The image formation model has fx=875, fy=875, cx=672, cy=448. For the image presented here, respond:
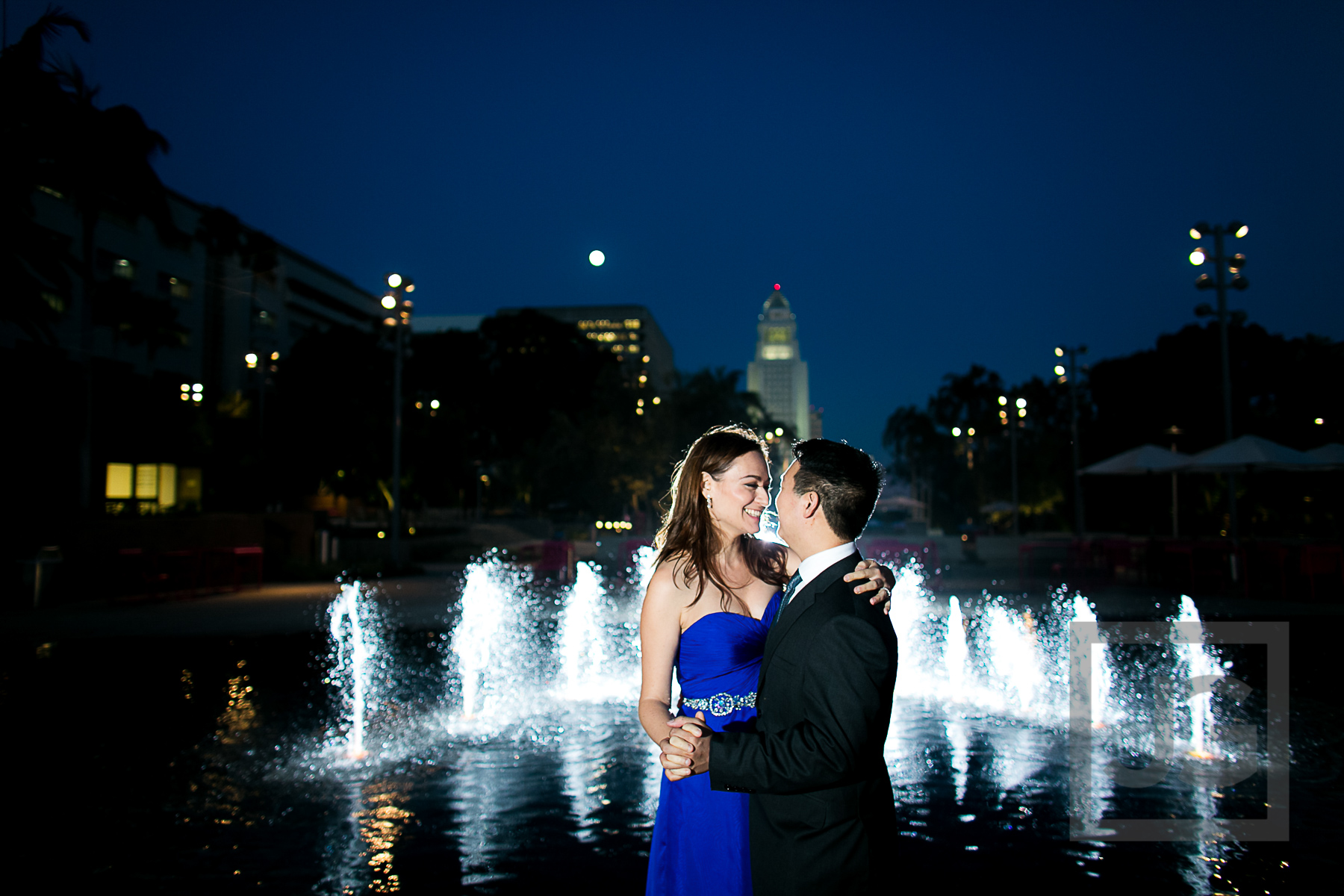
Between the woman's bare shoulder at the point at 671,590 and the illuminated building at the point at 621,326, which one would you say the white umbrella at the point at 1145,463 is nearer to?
the woman's bare shoulder at the point at 671,590

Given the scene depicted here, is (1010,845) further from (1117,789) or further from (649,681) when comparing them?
(649,681)

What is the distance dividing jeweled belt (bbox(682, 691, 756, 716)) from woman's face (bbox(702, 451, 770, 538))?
50 centimetres

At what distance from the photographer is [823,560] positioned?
7.40ft

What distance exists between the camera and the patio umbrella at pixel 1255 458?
17984mm

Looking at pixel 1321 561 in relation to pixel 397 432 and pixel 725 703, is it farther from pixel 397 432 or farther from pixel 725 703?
pixel 397 432

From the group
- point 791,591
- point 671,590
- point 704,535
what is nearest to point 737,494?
point 704,535

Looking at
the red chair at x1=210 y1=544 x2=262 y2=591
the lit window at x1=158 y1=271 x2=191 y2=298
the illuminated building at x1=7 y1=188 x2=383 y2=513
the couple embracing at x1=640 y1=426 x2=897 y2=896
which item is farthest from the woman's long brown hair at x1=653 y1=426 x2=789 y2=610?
the lit window at x1=158 y1=271 x2=191 y2=298

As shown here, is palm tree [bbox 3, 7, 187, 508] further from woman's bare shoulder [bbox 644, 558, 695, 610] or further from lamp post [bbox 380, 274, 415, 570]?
woman's bare shoulder [bbox 644, 558, 695, 610]

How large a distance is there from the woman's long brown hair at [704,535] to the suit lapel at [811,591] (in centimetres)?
48

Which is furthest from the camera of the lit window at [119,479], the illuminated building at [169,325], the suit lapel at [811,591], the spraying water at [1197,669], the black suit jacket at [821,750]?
the illuminated building at [169,325]

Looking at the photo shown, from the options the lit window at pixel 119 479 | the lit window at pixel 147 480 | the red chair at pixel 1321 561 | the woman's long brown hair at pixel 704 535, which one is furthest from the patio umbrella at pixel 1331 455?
the lit window at pixel 119 479

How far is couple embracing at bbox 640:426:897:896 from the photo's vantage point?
209 cm

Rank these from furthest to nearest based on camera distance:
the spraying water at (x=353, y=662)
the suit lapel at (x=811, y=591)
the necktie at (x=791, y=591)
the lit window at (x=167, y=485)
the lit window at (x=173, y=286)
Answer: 1. the lit window at (x=173, y=286)
2. the lit window at (x=167, y=485)
3. the spraying water at (x=353, y=662)
4. the necktie at (x=791, y=591)
5. the suit lapel at (x=811, y=591)

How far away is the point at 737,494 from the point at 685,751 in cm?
91
